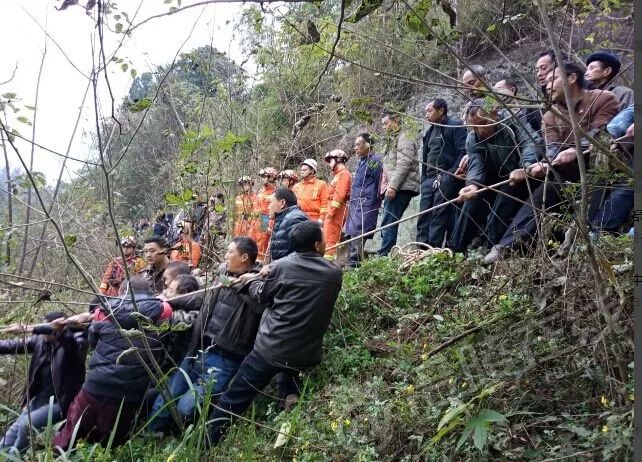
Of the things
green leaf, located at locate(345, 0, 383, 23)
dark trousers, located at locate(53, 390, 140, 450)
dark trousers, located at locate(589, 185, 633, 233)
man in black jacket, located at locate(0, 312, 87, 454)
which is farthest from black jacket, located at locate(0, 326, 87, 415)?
dark trousers, located at locate(589, 185, 633, 233)

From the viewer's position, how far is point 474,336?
12.1 ft

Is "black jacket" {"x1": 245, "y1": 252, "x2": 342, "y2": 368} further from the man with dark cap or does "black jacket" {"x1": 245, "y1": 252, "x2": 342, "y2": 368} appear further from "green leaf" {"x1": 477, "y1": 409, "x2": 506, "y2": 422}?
the man with dark cap

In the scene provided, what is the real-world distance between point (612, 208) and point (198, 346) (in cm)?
304

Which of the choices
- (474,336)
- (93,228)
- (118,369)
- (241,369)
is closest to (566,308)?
(474,336)

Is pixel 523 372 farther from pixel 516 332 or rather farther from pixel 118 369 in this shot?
pixel 118 369

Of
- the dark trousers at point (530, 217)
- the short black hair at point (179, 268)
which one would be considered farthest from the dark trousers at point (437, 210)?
the short black hair at point (179, 268)

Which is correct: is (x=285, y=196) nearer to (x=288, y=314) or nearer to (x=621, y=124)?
(x=288, y=314)

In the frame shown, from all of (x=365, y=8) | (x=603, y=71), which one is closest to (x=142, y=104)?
(x=365, y=8)

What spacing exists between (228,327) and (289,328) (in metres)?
0.54

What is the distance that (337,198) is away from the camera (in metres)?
7.04

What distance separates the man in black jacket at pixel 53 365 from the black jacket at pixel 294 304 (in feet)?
4.90

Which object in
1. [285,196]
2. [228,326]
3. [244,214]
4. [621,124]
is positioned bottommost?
[228,326]

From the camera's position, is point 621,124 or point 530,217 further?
point 530,217

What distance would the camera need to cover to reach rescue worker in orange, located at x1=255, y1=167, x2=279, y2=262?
6016mm
